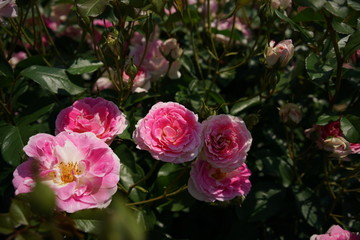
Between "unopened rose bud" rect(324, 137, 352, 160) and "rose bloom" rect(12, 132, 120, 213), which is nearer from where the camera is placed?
"rose bloom" rect(12, 132, 120, 213)

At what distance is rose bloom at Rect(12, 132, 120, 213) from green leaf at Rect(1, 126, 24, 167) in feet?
0.45

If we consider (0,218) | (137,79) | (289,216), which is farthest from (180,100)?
(0,218)

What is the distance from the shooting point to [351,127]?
0.95m

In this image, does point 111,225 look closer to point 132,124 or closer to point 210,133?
point 210,133

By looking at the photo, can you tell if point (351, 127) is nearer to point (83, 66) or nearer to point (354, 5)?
point (354, 5)

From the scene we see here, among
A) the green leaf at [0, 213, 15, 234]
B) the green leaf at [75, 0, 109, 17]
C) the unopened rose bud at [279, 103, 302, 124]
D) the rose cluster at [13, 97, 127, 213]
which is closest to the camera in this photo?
the green leaf at [0, 213, 15, 234]

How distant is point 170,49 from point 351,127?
20.5 inches

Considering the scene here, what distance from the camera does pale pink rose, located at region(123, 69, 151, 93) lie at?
1169 millimetres

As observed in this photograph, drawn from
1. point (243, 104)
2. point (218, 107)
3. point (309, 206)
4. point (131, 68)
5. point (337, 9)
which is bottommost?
point (309, 206)

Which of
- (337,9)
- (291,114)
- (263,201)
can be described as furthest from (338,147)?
(337,9)

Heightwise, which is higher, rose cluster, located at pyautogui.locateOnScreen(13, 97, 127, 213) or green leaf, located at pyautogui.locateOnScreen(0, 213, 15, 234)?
green leaf, located at pyautogui.locateOnScreen(0, 213, 15, 234)

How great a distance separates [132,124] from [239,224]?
45 cm

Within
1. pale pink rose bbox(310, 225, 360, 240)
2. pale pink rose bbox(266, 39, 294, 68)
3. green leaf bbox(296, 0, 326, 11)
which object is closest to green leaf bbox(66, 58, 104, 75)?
pale pink rose bbox(266, 39, 294, 68)

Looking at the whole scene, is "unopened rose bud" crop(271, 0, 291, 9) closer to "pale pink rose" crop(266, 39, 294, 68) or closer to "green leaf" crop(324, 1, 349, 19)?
"pale pink rose" crop(266, 39, 294, 68)
